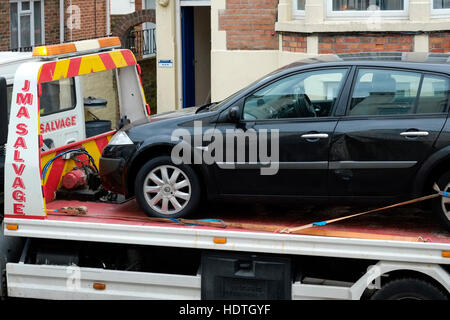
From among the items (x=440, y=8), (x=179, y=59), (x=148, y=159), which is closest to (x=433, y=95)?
(x=148, y=159)

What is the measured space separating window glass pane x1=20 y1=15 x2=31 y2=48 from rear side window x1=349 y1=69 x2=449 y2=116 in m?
11.6

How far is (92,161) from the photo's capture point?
8023 mm

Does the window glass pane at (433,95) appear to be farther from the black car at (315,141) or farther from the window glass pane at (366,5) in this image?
the window glass pane at (366,5)

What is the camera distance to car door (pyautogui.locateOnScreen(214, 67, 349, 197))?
664cm

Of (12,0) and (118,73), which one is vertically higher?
(12,0)

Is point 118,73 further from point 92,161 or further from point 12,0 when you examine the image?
point 12,0

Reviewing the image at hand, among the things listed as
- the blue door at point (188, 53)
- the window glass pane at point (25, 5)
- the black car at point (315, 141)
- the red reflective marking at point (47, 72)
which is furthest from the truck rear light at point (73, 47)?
the window glass pane at point (25, 5)

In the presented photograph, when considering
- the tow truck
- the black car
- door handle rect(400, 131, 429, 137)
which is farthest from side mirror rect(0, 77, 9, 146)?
door handle rect(400, 131, 429, 137)

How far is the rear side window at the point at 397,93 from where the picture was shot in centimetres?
648

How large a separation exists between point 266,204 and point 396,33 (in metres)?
4.58

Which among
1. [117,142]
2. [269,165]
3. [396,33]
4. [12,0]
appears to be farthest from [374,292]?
[12,0]

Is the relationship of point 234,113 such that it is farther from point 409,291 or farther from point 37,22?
point 37,22
